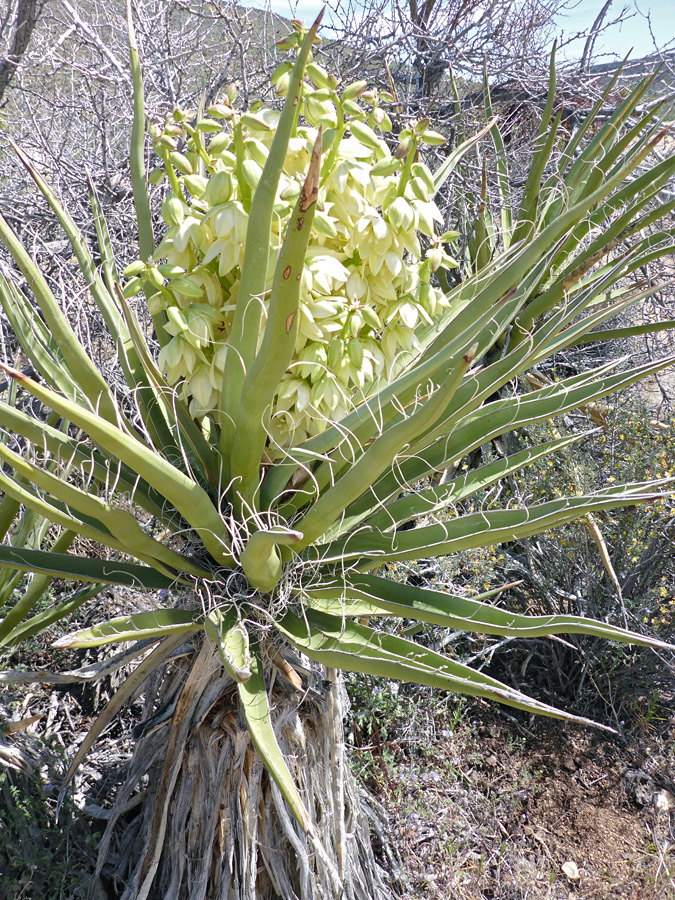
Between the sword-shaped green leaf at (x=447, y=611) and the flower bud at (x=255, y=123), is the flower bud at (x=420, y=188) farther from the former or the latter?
the sword-shaped green leaf at (x=447, y=611)

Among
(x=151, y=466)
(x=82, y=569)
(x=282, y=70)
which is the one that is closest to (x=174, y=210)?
(x=282, y=70)

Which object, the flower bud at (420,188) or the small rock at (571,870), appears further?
the small rock at (571,870)

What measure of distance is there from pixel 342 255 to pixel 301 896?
1.23 meters

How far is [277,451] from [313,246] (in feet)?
1.14

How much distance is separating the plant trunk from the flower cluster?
1.78 feet

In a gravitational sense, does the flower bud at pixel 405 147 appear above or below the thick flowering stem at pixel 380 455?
above

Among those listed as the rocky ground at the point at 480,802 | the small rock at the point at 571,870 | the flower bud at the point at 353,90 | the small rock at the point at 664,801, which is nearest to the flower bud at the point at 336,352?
the flower bud at the point at 353,90

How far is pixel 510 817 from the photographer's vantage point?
6.61 ft

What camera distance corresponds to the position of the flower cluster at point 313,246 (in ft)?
2.97

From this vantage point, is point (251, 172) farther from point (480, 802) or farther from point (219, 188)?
point (480, 802)

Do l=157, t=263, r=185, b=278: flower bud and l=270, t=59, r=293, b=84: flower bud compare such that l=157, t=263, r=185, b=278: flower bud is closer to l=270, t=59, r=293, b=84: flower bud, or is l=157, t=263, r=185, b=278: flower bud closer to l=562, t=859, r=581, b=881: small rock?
l=270, t=59, r=293, b=84: flower bud

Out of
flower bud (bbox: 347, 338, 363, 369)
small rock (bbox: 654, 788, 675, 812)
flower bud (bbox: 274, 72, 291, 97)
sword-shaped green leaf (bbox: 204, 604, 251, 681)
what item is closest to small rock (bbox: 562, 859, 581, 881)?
small rock (bbox: 654, 788, 675, 812)

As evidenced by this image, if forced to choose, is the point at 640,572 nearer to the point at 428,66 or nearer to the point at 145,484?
the point at 145,484

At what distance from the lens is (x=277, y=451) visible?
1.10 m
